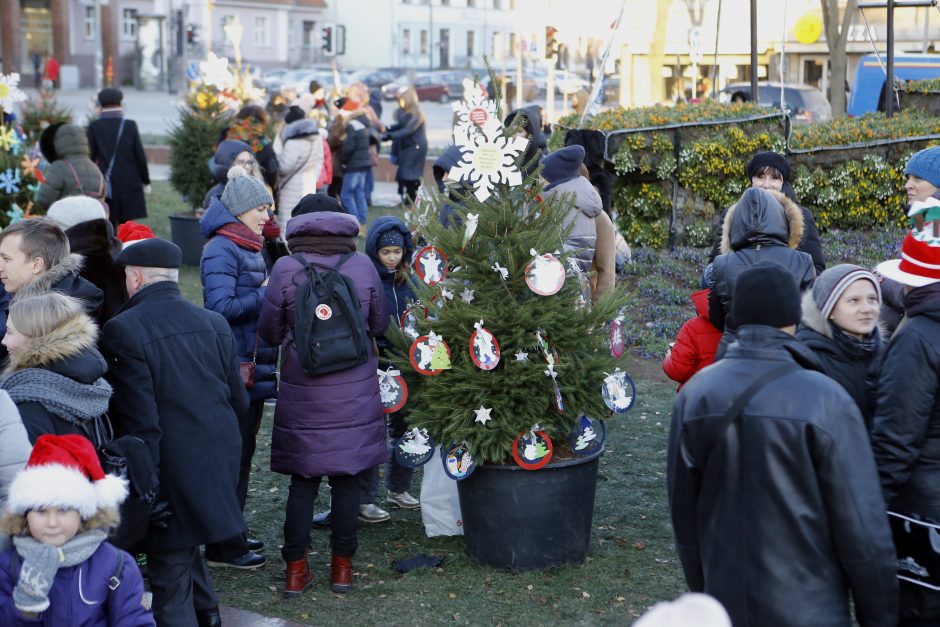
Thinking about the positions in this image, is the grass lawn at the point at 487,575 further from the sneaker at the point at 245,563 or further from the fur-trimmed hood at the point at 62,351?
Answer: the fur-trimmed hood at the point at 62,351

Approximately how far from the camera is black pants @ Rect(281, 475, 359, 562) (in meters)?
5.31

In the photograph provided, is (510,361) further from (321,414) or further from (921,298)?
(921,298)

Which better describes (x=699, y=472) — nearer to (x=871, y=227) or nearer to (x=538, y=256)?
(x=538, y=256)

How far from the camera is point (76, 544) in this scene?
3492mm

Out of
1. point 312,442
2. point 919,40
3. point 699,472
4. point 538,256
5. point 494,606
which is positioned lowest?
point 494,606

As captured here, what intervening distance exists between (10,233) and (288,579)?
2009 mm

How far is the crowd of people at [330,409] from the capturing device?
125 inches

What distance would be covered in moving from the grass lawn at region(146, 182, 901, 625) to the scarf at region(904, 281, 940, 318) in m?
1.93

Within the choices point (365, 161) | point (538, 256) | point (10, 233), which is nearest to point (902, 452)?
point (538, 256)

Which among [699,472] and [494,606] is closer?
[699,472]


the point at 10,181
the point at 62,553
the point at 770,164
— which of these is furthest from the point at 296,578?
the point at 10,181

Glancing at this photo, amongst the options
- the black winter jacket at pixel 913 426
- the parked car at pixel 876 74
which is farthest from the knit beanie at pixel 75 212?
the parked car at pixel 876 74

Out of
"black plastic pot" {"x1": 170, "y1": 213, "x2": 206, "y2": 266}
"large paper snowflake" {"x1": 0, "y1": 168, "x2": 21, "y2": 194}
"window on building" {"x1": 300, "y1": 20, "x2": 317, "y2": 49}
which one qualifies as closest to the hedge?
"black plastic pot" {"x1": 170, "y1": 213, "x2": 206, "y2": 266}

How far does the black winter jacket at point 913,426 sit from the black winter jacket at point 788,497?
40 centimetres
